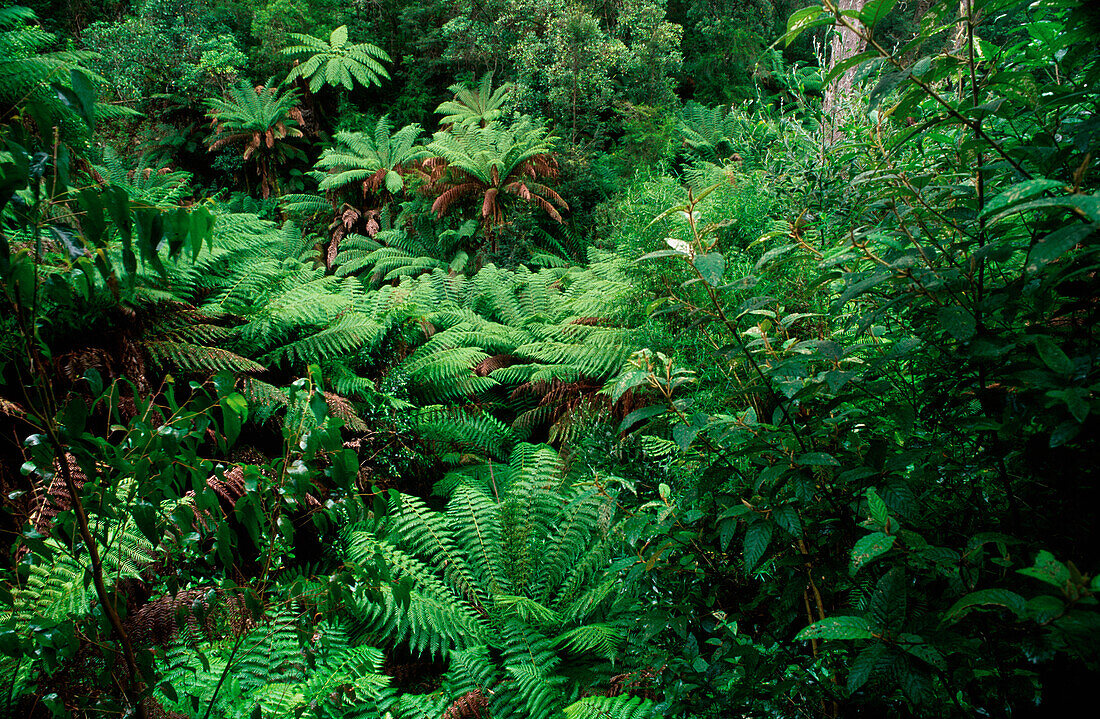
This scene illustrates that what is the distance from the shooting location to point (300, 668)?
1.59 meters

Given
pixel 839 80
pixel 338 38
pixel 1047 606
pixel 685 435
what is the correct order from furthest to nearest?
pixel 338 38
pixel 839 80
pixel 685 435
pixel 1047 606

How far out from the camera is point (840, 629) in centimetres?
64

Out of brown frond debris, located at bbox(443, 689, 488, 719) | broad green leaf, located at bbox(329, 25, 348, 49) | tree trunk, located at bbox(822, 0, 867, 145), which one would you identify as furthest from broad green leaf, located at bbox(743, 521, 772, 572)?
broad green leaf, located at bbox(329, 25, 348, 49)

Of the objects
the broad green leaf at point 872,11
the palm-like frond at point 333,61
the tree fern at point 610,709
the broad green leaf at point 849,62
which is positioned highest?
the palm-like frond at point 333,61

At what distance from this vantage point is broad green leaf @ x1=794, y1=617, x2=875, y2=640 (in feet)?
2.06

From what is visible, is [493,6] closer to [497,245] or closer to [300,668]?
[497,245]

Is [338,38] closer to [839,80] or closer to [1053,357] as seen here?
[839,80]

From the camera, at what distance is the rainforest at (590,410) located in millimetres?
712

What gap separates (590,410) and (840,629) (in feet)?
8.25

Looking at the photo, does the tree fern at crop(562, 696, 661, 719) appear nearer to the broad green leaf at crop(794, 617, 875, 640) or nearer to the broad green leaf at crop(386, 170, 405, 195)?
the broad green leaf at crop(794, 617, 875, 640)

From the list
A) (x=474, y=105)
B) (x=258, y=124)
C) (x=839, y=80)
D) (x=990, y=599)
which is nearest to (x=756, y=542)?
(x=990, y=599)

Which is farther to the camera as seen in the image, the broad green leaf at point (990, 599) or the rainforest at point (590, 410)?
the rainforest at point (590, 410)

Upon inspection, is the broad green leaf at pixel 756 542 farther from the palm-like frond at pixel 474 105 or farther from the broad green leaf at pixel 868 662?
the palm-like frond at pixel 474 105

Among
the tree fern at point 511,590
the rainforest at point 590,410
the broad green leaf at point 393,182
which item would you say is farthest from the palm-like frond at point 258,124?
the tree fern at point 511,590
